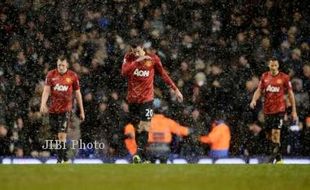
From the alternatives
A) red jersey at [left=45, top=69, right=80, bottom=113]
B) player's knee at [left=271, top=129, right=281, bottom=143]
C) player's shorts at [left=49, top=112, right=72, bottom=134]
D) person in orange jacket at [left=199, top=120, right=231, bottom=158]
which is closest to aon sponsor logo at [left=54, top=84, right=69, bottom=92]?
red jersey at [left=45, top=69, right=80, bottom=113]

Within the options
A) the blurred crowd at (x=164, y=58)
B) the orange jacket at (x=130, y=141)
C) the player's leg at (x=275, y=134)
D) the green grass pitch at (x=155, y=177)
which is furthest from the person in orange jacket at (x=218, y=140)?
the green grass pitch at (x=155, y=177)

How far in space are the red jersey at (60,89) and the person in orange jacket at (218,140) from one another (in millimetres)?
3431

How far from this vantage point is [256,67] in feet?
48.6

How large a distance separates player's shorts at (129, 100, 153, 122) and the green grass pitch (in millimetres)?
2693

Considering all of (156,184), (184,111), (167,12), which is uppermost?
(167,12)

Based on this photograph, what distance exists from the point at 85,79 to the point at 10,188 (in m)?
8.31

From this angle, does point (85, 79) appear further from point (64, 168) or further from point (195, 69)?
point (64, 168)

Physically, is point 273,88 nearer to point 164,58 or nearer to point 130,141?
point 130,141

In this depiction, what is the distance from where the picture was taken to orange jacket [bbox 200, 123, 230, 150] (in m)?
13.5

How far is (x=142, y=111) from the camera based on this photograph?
34.5 ft

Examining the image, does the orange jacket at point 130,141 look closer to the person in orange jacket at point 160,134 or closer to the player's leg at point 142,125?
the person in orange jacket at point 160,134

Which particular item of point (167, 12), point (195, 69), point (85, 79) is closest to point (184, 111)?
point (195, 69)

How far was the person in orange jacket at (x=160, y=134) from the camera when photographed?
13098 mm

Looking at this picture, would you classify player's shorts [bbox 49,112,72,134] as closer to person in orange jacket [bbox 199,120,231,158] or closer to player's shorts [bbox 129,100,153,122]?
player's shorts [bbox 129,100,153,122]
